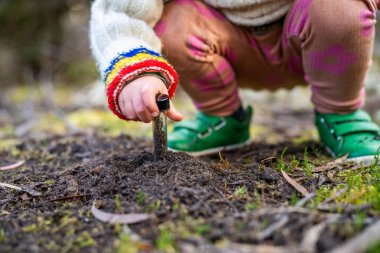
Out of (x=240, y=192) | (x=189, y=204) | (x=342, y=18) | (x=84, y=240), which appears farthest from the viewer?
(x=342, y=18)

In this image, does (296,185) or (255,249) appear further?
(296,185)

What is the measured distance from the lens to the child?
5.60ft

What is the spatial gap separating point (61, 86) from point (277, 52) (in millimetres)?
3386

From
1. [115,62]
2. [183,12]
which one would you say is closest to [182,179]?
[115,62]

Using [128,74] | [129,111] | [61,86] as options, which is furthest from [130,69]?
[61,86]

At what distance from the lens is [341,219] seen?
3.72 feet

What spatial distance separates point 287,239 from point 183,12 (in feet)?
4.73

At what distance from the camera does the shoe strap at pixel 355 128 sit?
1.99 meters

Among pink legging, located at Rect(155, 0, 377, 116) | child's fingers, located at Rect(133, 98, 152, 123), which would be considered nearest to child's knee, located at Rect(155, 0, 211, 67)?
pink legging, located at Rect(155, 0, 377, 116)

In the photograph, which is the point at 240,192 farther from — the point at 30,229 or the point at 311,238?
the point at 30,229

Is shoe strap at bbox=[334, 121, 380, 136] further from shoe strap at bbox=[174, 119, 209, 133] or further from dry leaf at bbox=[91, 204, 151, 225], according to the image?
dry leaf at bbox=[91, 204, 151, 225]

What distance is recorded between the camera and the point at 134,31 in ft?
6.37

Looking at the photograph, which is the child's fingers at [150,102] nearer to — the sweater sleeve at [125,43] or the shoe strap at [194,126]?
the sweater sleeve at [125,43]

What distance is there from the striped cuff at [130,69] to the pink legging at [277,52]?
46cm
